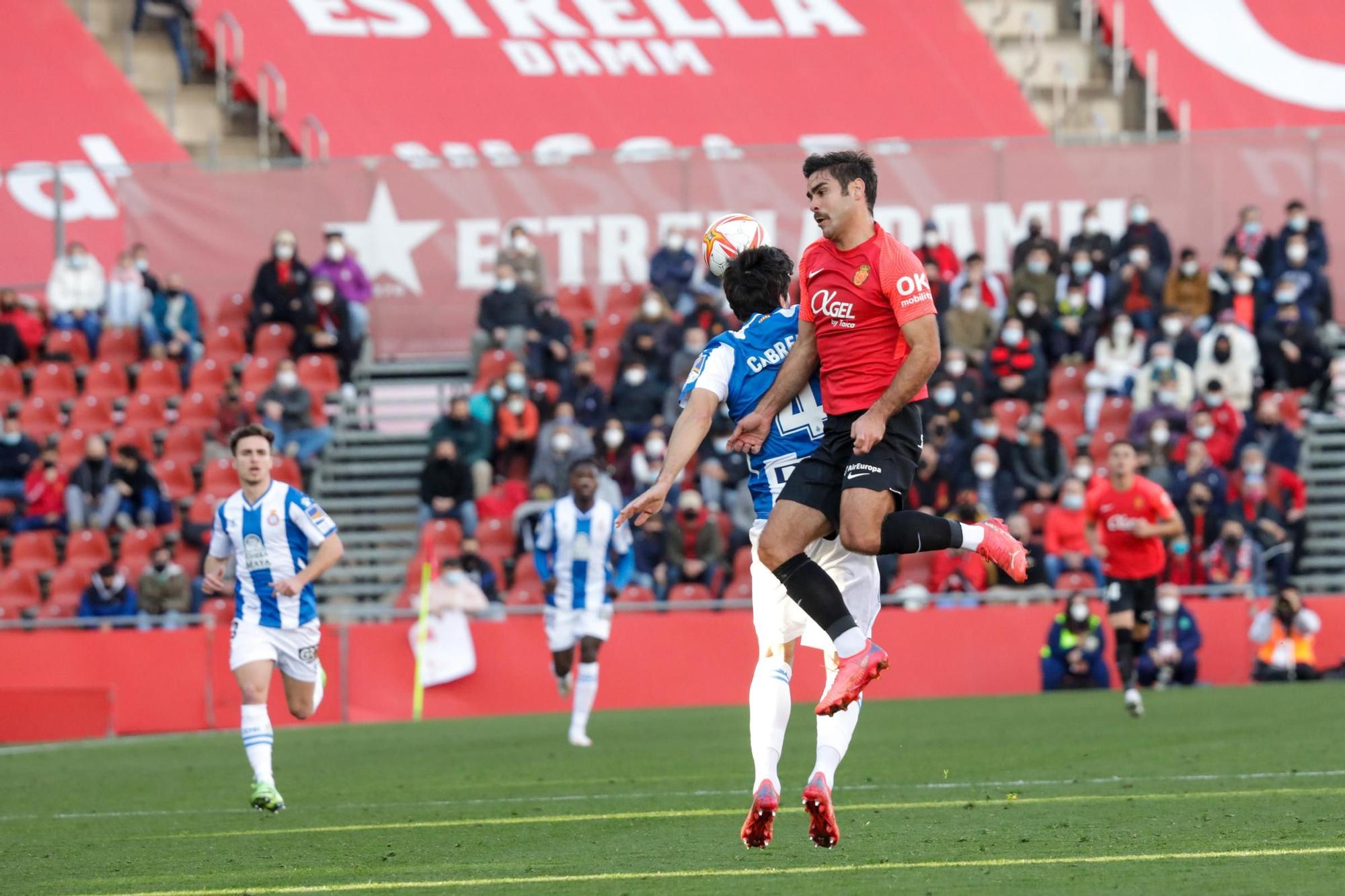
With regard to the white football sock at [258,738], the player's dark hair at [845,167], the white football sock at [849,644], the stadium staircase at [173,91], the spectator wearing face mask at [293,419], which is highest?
the stadium staircase at [173,91]

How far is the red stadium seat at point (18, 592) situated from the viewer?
22109 mm

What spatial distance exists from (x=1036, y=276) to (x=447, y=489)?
741 centimetres

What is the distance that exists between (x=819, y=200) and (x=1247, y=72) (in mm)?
23935

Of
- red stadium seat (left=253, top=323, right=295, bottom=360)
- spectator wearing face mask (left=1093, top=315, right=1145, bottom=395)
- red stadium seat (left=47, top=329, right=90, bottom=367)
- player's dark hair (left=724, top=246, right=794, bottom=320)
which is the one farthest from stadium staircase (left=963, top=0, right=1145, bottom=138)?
player's dark hair (left=724, top=246, right=794, bottom=320)

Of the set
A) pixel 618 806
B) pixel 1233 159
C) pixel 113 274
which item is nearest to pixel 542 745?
pixel 618 806

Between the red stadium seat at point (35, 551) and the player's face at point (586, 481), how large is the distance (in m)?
8.65

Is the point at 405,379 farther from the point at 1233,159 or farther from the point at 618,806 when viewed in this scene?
the point at 618,806

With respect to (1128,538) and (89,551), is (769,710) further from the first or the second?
(89,551)

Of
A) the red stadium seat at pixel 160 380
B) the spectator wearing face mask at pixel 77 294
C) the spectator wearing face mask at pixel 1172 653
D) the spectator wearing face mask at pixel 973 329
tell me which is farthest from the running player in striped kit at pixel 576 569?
the spectator wearing face mask at pixel 77 294

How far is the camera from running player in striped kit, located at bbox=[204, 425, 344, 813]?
11289 mm

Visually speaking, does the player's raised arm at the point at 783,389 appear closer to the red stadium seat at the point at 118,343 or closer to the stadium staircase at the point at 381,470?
the stadium staircase at the point at 381,470

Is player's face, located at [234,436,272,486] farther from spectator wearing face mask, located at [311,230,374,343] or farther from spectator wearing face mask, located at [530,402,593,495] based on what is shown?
spectator wearing face mask, located at [311,230,374,343]

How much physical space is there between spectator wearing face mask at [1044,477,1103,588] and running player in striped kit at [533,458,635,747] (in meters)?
5.77

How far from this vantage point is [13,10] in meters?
28.9
